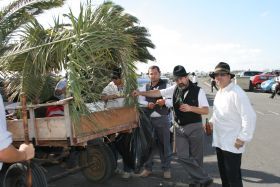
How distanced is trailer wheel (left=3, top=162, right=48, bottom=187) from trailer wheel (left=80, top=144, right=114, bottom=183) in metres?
1.55

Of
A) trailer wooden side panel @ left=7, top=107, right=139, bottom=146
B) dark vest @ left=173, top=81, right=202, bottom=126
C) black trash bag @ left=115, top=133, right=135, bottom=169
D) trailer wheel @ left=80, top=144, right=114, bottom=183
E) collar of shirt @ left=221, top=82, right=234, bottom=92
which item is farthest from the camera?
black trash bag @ left=115, top=133, right=135, bottom=169

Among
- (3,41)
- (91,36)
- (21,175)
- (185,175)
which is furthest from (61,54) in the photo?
(3,41)

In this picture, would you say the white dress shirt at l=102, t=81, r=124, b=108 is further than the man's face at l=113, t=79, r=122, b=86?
No

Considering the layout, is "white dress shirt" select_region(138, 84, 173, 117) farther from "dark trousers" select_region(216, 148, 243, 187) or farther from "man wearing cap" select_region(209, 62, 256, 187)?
"dark trousers" select_region(216, 148, 243, 187)

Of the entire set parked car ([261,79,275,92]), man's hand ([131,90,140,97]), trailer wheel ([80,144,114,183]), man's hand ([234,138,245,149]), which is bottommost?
parked car ([261,79,275,92])

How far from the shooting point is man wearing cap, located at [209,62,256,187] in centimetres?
469

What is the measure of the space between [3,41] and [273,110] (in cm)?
1231

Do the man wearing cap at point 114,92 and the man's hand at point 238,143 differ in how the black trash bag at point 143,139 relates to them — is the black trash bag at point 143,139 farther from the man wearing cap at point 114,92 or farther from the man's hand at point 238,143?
the man's hand at point 238,143

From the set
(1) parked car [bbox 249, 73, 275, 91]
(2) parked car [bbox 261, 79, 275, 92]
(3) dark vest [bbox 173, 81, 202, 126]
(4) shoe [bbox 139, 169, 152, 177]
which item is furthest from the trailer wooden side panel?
(1) parked car [bbox 249, 73, 275, 91]

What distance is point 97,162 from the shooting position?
21.8 feet

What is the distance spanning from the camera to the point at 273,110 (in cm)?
1770

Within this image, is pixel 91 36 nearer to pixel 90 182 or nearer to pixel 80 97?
pixel 80 97

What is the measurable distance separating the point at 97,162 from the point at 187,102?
1840mm

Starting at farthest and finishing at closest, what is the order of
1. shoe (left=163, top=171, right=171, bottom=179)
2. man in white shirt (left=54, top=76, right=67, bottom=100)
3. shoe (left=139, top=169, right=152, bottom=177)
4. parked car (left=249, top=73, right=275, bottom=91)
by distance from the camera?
1. parked car (left=249, top=73, right=275, bottom=91)
2. shoe (left=139, top=169, right=152, bottom=177)
3. shoe (left=163, top=171, right=171, bottom=179)
4. man in white shirt (left=54, top=76, right=67, bottom=100)
